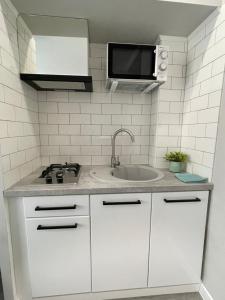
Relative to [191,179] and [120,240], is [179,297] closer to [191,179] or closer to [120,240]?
[120,240]

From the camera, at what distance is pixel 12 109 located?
108 centimetres

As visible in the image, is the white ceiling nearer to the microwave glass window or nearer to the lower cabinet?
the microwave glass window

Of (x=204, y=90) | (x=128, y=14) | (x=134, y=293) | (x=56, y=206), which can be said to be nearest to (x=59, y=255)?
(x=56, y=206)

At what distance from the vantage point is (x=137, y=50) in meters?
1.20

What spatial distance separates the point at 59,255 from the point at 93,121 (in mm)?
1142

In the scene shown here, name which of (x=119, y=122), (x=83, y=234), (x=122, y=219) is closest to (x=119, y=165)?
(x=119, y=122)

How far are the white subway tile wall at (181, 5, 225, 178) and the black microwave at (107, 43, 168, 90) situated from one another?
0.31 meters

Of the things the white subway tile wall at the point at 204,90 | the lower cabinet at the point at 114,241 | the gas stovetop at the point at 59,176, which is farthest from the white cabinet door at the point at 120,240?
the white subway tile wall at the point at 204,90

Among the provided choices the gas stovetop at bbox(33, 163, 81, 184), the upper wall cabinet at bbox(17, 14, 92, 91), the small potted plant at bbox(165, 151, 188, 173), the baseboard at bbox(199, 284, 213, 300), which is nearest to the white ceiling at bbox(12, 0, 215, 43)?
the upper wall cabinet at bbox(17, 14, 92, 91)

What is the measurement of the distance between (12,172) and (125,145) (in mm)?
1031

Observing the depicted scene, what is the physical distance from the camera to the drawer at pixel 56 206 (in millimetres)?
1021

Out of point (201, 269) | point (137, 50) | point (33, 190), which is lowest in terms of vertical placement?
point (201, 269)

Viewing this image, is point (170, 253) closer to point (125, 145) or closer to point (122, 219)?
point (122, 219)

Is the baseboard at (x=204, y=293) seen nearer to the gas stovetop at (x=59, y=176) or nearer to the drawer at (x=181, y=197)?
the drawer at (x=181, y=197)
